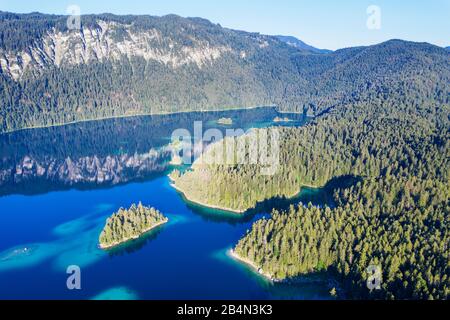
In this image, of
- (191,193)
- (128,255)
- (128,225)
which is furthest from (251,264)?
(191,193)

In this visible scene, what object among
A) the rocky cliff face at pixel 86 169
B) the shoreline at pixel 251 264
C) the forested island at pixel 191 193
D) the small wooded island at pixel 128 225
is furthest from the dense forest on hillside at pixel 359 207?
the rocky cliff face at pixel 86 169

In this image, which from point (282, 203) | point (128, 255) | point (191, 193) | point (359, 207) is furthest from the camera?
point (191, 193)

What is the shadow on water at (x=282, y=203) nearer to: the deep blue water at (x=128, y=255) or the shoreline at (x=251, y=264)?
the deep blue water at (x=128, y=255)

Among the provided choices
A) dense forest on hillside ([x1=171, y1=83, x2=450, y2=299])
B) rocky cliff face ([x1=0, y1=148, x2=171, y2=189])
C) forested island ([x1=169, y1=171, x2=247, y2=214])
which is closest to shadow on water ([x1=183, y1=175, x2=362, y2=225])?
forested island ([x1=169, y1=171, x2=247, y2=214])

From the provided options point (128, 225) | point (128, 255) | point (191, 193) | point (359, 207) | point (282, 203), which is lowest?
point (128, 255)

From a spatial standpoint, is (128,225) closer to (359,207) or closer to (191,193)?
(191,193)
